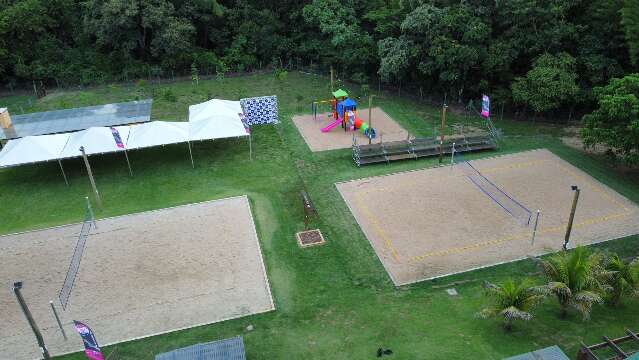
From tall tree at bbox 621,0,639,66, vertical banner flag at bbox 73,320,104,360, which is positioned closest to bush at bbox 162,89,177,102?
vertical banner flag at bbox 73,320,104,360

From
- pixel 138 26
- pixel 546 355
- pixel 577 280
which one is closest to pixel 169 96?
pixel 138 26

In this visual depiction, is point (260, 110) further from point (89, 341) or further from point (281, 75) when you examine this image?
A: point (89, 341)

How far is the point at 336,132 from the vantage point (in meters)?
26.6

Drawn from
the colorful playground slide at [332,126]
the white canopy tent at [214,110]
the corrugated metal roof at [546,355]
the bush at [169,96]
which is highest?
the white canopy tent at [214,110]

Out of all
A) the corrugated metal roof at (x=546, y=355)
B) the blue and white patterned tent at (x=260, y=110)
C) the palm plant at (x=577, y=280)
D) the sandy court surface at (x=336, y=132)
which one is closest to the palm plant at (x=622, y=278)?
the palm plant at (x=577, y=280)

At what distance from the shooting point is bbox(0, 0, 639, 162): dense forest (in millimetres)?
25109

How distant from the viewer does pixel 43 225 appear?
1920 centimetres

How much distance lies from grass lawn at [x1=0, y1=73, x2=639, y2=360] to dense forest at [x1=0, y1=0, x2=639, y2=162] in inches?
108

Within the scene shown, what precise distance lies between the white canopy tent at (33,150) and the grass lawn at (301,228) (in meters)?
1.68

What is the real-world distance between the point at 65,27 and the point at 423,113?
1157 inches

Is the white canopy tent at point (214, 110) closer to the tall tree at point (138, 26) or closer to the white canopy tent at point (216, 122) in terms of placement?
the white canopy tent at point (216, 122)

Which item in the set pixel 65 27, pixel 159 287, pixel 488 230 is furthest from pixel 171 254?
pixel 65 27

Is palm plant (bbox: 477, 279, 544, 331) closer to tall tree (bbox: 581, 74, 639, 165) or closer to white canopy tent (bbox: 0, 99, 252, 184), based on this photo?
tall tree (bbox: 581, 74, 639, 165)

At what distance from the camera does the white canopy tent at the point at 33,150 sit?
2059 centimetres
